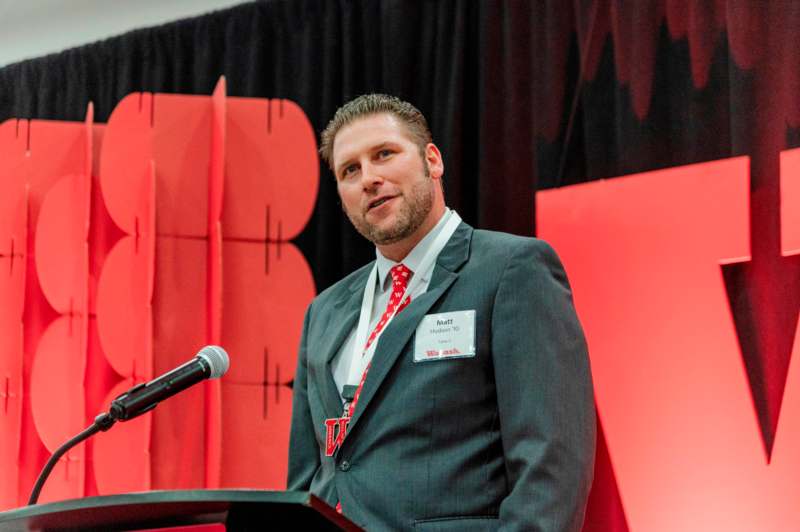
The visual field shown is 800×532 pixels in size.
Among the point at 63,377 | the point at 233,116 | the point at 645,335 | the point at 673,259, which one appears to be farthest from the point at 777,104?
the point at 63,377

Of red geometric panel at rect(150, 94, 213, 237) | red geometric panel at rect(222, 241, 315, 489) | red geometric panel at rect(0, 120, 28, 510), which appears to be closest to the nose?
red geometric panel at rect(222, 241, 315, 489)

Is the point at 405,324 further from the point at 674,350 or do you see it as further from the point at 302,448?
the point at 674,350

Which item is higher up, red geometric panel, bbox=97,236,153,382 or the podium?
red geometric panel, bbox=97,236,153,382

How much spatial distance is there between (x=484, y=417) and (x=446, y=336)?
16cm

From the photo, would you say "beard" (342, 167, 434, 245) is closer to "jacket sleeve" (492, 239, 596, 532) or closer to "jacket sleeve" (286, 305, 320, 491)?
"jacket sleeve" (492, 239, 596, 532)

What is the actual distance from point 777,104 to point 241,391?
2034mm

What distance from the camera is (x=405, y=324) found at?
1.89 metres

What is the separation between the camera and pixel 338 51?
11.8 ft

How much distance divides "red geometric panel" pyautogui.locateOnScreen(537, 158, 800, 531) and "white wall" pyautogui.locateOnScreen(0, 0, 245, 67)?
1.92m

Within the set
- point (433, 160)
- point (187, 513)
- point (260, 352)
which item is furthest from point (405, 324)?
point (260, 352)

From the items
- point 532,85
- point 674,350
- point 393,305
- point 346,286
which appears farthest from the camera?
point 532,85

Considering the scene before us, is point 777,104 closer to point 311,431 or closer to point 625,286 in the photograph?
point 625,286

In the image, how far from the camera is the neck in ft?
6.86

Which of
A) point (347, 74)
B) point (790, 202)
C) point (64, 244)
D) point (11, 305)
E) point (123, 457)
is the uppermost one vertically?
point (347, 74)
